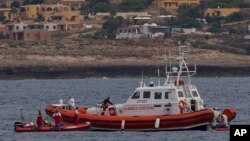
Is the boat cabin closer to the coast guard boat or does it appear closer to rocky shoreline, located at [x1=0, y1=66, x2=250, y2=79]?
the coast guard boat

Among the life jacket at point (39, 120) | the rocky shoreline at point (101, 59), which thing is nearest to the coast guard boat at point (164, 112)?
the life jacket at point (39, 120)

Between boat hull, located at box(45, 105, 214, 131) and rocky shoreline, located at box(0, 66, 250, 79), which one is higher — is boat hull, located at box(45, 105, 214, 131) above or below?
above

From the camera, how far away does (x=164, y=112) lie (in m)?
73.3

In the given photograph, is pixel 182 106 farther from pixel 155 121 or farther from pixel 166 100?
pixel 155 121

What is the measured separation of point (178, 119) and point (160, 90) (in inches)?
101

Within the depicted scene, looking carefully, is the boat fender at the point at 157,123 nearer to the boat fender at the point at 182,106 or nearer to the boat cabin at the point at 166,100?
the boat cabin at the point at 166,100

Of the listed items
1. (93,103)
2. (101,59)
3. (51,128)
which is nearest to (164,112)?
(51,128)

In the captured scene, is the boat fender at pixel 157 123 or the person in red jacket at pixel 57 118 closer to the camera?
the boat fender at pixel 157 123

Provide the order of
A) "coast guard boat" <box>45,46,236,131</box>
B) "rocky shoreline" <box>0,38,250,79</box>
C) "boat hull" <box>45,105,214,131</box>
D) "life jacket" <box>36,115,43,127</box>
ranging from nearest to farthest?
"boat hull" <box>45,105,214,131</box> → "coast guard boat" <box>45,46,236,131</box> → "life jacket" <box>36,115,43,127</box> → "rocky shoreline" <box>0,38,250,79</box>

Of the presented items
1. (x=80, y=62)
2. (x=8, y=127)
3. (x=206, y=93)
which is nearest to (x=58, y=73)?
(x=80, y=62)

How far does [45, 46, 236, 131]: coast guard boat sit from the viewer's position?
236ft

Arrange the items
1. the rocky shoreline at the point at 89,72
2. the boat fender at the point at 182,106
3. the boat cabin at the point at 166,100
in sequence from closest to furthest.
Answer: the boat fender at the point at 182,106 → the boat cabin at the point at 166,100 → the rocky shoreline at the point at 89,72

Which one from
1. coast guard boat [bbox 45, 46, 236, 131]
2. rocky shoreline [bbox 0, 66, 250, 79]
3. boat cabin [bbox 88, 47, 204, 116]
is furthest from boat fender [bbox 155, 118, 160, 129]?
rocky shoreline [bbox 0, 66, 250, 79]

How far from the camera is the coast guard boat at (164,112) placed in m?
71.9
